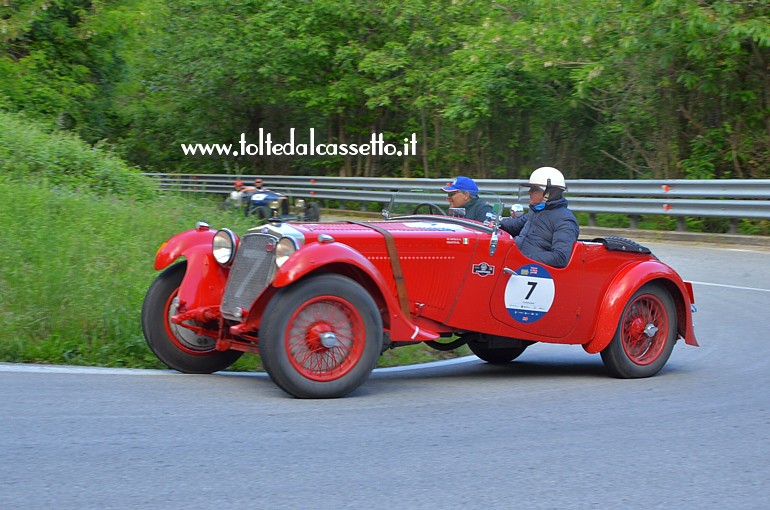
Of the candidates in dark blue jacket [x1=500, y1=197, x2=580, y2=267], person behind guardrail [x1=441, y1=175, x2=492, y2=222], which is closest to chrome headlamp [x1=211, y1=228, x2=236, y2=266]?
dark blue jacket [x1=500, y1=197, x2=580, y2=267]

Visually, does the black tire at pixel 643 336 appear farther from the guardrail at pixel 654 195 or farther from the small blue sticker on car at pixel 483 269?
the guardrail at pixel 654 195

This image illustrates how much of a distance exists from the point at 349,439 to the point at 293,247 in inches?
58.9

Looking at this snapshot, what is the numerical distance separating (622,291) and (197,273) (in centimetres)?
311

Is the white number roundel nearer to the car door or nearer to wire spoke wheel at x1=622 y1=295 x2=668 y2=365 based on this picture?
the car door

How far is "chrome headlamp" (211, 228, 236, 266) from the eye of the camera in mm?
6945

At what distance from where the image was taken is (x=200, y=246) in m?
7.15

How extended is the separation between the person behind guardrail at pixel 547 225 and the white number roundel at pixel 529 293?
12cm

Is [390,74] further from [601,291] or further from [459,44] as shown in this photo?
[601,291]

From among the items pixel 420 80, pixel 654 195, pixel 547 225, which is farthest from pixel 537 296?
pixel 420 80

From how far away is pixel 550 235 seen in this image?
767cm

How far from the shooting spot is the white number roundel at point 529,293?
7301 mm

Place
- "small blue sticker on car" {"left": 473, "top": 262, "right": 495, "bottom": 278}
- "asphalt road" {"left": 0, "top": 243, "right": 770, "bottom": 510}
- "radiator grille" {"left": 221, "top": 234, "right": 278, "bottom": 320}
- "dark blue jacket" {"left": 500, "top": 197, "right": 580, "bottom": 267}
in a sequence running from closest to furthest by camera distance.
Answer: "asphalt road" {"left": 0, "top": 243, "right": 770, "bottom": 510} → "radiator grille" {"left": 221, "top": 234, "right": 278, "bottom": 320} → "small blue sticker on car" {"left": 473, "top": 262, "right": 495, "bottom": 278} → "dark blue jacket" {"left": 500, "top": 197, "right": 580, "bottom": 267}

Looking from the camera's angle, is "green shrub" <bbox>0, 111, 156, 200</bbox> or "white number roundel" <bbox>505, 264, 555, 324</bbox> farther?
"green shrub" <bbox>0, 111, 156, 200</bbox>

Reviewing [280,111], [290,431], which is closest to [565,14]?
[280,111]
